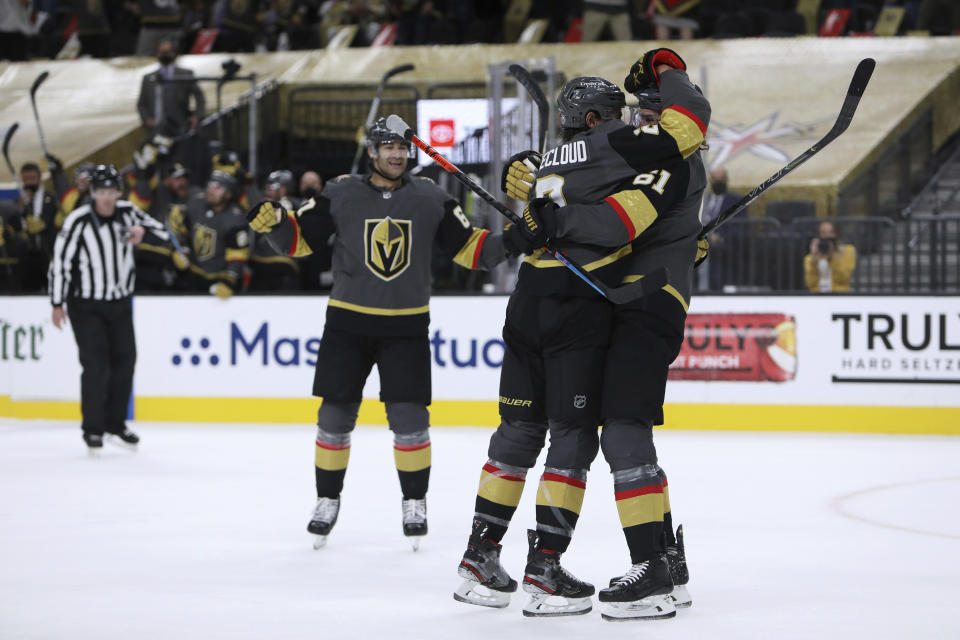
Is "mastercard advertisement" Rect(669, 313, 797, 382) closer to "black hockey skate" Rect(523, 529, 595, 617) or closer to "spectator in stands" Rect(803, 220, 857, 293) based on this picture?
"spectator in stands" Rect(803, 220, 857, 293)

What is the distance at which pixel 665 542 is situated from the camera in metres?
3.45

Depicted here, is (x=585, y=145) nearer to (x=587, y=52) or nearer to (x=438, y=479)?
(x=438, y=479)

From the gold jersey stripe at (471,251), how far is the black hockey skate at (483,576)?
1.13 m

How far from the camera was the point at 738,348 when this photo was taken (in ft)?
26.1

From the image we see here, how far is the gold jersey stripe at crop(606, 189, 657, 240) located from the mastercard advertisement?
15.4ft

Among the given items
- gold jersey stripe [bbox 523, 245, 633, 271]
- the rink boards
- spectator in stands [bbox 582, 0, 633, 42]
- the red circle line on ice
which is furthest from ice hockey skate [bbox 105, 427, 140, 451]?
spectator in stands [bbox 582, 0, 633, 42]

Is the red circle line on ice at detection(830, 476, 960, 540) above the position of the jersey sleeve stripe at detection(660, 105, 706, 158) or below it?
below

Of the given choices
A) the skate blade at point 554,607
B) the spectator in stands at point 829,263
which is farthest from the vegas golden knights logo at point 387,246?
the spectator in stands at point 829,263

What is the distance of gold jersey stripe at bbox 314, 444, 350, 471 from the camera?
4402mm

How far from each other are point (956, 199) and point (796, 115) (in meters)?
1.63

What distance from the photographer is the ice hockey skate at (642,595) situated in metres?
3.28

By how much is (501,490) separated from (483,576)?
22cm

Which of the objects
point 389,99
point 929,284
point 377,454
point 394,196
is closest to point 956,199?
point 929,284

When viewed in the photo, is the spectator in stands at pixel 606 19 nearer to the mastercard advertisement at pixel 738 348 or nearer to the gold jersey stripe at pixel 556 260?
the mastercard advertisement at pixel 738 348
